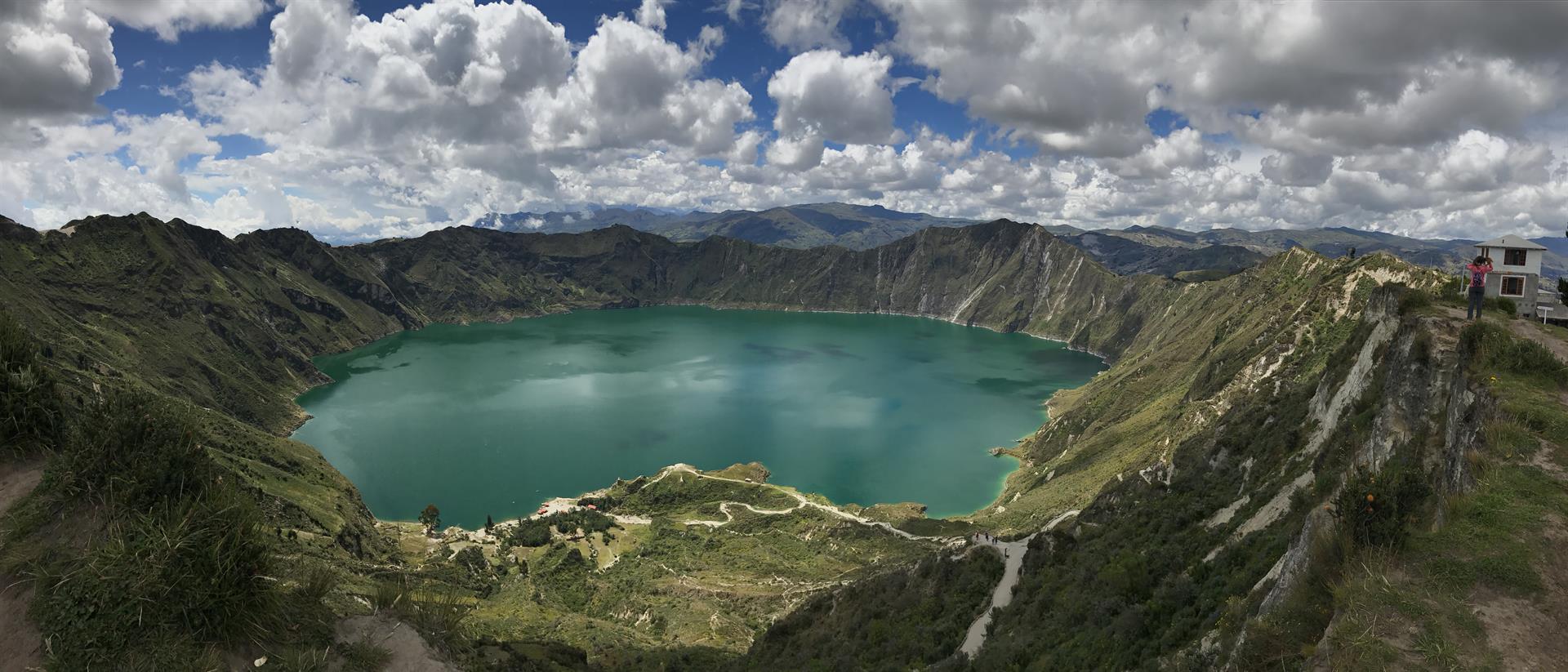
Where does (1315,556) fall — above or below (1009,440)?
above

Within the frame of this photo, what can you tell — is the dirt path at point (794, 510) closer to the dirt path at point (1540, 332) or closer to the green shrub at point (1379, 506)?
the dirt path at point (1540, 332)

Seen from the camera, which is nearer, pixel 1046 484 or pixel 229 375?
pixel 1046 484

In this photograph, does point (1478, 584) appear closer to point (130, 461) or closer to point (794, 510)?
point (130, 461)

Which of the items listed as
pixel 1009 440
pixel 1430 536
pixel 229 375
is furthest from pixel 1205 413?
pixel 229 375

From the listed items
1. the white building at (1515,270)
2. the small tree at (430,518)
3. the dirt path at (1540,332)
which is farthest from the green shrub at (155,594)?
the small tree at (430,518)

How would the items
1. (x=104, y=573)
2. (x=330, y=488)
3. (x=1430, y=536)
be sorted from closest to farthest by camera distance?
1. (x=104, y=573)
2. (x=1430, y=536)
3. (x=330, y=488)

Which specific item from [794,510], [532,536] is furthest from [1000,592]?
[532,536]

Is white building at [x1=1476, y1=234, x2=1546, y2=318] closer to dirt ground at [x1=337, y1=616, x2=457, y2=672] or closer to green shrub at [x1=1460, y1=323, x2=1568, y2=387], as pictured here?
green shrub at [x1=1460, y1=323, x2=1568, y2=387]

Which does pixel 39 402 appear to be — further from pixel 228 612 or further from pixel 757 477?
pixel 757 477
